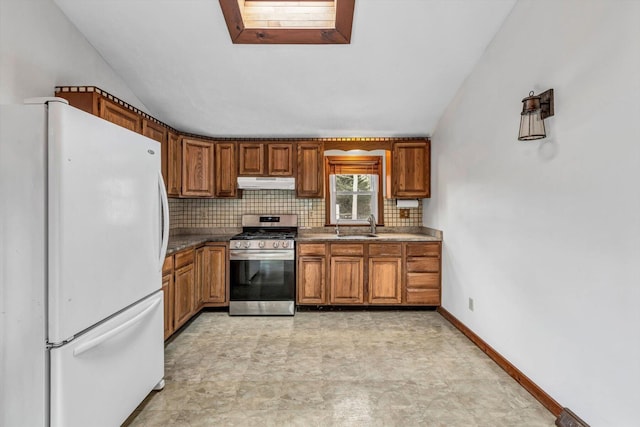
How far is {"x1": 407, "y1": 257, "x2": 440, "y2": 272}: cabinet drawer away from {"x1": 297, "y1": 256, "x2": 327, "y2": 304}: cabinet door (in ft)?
3.40

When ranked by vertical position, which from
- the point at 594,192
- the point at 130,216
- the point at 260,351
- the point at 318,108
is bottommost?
the point at 260,351

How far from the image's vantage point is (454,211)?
346cm

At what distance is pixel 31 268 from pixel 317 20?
8.41ft

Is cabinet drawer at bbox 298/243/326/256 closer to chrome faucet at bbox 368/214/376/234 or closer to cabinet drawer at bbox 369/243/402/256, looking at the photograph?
cabinet drawer at bbox 369/243/402/256

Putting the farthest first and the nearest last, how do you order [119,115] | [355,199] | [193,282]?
[355,199], [193,282], [119,115]

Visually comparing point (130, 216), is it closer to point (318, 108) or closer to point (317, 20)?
point (317, 20)

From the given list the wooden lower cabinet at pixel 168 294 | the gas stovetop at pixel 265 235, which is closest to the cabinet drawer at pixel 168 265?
the wooden lower cabinet at pixel 168 294

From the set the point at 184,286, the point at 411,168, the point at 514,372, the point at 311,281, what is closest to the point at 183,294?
the point at 184,286

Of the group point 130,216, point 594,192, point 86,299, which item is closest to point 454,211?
point 594,192

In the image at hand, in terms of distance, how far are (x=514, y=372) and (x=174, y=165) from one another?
3709 millimetres

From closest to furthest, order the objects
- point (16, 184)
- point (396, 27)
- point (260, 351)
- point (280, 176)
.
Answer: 1. point (16, 184)
2. point (396, 27)
3. point (260, 351)
4. point (280, 176)

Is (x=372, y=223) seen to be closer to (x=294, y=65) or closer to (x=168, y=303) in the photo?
(x=294, y=65)

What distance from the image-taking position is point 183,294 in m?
3.21

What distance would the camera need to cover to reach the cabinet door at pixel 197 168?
3.75 metres
